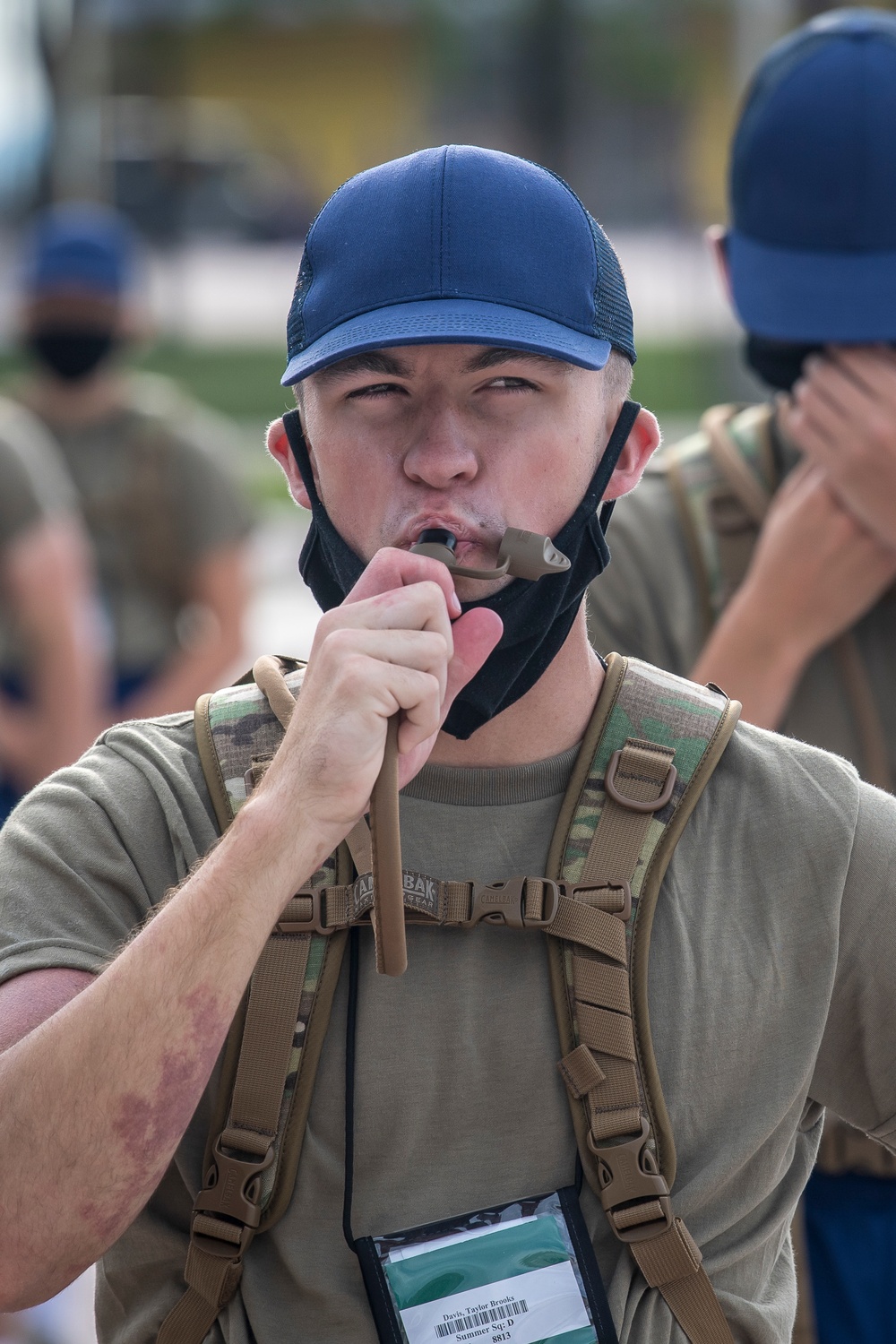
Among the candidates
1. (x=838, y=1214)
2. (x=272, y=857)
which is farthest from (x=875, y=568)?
(x=272, y=857)

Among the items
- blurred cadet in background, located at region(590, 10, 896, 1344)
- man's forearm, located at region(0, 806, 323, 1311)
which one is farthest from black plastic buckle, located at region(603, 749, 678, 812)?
blurred cadet in background, located at region(590, 10, 896, 1344)

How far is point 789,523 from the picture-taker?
3.55 m

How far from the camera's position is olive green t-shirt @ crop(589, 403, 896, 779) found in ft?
11.5

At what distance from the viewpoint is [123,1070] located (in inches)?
82.9

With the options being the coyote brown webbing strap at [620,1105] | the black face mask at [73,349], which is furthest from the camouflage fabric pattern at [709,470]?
the black face mask at [73,349]

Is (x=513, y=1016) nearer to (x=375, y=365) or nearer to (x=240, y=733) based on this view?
(x=240, y=733)

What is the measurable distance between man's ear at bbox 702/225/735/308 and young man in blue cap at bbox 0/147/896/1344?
136 cm

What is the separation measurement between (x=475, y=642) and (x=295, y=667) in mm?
390

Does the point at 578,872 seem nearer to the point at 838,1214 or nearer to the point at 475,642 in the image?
the point at 475,642

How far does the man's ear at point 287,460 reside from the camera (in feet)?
8.43

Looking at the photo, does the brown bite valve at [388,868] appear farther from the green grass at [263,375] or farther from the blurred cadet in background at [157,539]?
the green grass at [263,375]

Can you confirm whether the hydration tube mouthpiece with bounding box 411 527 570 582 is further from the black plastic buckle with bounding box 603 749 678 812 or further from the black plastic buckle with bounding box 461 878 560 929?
the black plastic buckle with bounding box 461 878 560 929

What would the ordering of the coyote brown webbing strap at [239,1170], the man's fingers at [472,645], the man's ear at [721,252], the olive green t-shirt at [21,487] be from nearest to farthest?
the coyote brown webbing strap at [239,1170], the man's fingers at [472,645], the man's ear at [721,252], the olive green t-shirt at [21,487]

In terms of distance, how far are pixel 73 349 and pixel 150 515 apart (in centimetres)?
97
